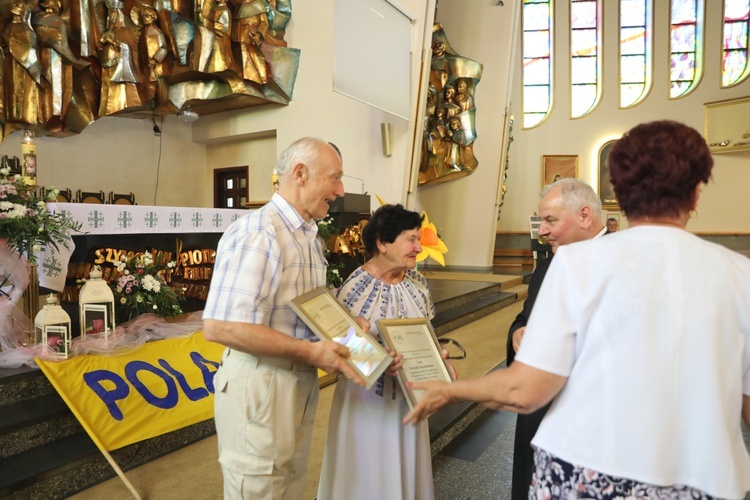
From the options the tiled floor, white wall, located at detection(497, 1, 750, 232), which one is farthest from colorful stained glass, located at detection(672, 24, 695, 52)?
the tiled floor

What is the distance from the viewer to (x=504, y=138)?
11.6m

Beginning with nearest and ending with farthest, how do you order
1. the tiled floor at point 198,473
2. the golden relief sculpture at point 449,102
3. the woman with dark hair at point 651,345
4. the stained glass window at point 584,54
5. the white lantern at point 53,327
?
the woman with dark hair at point 651,345 → the tiled floor at point 198,473 → the white lantern at point 53,327 → the golden relief sculpture at point 449,102 → the stained glass window at point 584,54

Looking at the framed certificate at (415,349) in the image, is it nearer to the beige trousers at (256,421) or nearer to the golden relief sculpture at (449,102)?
the beige trousers at (256,421)

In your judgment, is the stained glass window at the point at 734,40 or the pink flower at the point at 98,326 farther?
the stained glass window at the point at 734,40

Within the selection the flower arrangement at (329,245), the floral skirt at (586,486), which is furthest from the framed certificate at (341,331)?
the flower arrangement at (329,245)

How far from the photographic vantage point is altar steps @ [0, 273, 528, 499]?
2.41 metres

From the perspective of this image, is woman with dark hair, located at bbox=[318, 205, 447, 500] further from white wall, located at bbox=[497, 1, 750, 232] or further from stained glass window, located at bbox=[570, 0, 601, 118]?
stained glass window, located at bbox=[570, 0, 601, 118]

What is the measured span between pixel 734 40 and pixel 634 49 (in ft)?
7.47

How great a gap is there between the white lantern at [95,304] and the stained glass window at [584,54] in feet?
46.3

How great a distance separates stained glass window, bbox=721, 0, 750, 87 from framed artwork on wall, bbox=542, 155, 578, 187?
13.1 ft

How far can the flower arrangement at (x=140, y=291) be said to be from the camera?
3969mm

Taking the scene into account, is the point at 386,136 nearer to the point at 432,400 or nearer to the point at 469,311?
the point at 469,311

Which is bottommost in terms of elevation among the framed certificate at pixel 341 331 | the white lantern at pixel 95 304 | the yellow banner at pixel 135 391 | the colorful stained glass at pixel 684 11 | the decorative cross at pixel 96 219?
the yellow banner at pixel 135 391

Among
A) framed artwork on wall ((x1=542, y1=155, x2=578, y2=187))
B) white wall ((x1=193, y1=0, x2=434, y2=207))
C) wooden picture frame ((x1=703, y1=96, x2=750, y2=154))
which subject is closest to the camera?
white wall ((x1=193, y1=0, x2=434, y2=207))
